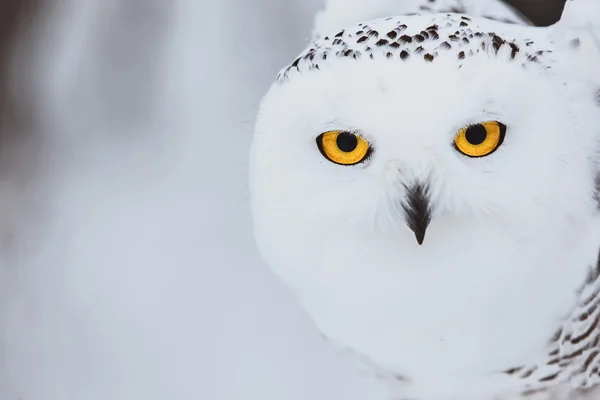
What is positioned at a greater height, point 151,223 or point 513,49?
point 513,49

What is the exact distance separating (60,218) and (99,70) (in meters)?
0.13

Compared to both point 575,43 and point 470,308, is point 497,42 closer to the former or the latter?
point 575,43

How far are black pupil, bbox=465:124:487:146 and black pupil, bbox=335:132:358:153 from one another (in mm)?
72

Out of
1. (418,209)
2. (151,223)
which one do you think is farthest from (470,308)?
(151,223)

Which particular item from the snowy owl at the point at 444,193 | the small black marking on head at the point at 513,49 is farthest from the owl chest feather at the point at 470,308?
the small black marking on head at the point at 513,49

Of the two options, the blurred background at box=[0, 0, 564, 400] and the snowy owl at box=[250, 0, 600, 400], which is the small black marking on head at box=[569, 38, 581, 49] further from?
the blurred background at box=[0, 0, 564, 400]

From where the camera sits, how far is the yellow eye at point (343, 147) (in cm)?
43

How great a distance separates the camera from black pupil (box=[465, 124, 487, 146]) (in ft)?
1.40

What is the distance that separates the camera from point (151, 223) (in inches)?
21.8

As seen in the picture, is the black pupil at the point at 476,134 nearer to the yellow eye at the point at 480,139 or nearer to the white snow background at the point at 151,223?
the yellow eye at the point at 480,139

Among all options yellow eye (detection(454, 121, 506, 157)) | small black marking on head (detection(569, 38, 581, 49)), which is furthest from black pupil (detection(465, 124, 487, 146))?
small black marking on head (detection(569, 38, 581, 49))

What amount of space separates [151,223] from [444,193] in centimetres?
25

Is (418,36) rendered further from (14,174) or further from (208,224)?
(14,174)

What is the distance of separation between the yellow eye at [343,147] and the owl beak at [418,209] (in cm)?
4
